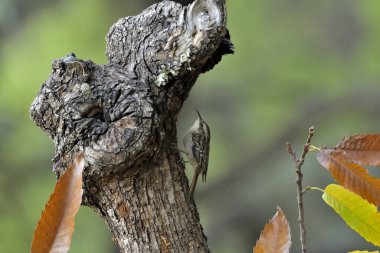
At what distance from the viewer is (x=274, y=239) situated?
1321 mm

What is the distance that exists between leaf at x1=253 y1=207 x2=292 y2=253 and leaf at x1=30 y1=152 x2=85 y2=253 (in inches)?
12.9

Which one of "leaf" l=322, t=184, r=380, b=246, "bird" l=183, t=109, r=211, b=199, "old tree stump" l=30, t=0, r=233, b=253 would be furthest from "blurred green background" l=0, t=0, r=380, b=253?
"leaf" l=322, t=184, r=380, b=246

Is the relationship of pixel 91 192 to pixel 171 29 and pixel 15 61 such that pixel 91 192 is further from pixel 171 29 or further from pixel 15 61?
pixel 15 61

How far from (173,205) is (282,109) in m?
6.12

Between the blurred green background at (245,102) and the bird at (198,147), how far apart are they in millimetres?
2805

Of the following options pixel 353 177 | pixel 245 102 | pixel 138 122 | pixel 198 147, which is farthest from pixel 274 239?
pixel 245 102

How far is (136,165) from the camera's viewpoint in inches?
69.0

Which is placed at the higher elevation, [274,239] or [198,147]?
[198,147]

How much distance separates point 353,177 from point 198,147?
195 cm

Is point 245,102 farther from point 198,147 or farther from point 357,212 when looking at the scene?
point 357,212

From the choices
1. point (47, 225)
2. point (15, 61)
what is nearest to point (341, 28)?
point (15, 61)

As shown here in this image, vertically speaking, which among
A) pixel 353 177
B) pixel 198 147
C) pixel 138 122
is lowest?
pixel 353 177

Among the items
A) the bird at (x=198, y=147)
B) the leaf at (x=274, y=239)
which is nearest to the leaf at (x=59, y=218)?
the leaf at (x=274, y=239)

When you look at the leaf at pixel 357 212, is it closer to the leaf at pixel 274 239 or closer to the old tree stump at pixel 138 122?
the leaf at pixel 274 239
